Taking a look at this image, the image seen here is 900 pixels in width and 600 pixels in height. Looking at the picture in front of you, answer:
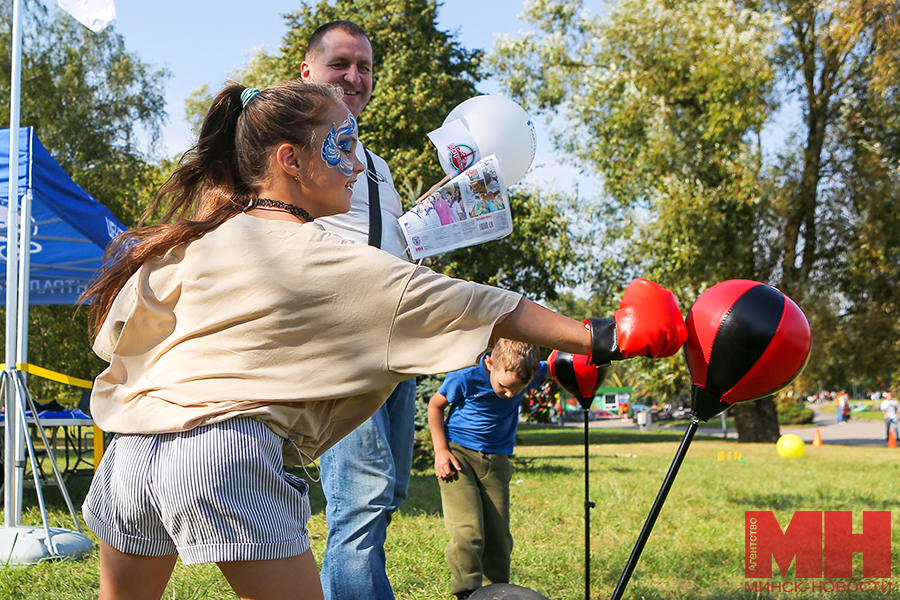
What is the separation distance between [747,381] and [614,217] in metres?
16.8

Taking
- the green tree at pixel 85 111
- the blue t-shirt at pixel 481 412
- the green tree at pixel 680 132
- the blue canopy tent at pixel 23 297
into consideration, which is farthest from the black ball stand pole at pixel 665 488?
the green tree at pixel 85 111

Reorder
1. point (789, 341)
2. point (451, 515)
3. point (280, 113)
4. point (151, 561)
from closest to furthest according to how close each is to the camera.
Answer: point (151, 561) → point (280, 113) → point (789, 341) → point (451, 515)

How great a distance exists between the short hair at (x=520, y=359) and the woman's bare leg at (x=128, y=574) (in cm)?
215

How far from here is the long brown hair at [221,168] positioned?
5.60 ft

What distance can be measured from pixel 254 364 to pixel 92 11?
4.78 m

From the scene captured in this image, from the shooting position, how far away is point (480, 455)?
12.8ft

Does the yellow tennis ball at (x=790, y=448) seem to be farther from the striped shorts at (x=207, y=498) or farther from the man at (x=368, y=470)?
the striped shorts at (x=207, y=498)

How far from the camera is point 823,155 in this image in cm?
1716

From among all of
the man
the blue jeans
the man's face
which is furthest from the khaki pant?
the man's face

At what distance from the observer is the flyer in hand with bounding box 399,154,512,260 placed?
8.23ft

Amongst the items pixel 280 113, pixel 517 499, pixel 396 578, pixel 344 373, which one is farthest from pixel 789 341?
pixel 517 499

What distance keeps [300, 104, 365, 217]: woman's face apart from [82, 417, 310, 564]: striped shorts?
548 millimetres

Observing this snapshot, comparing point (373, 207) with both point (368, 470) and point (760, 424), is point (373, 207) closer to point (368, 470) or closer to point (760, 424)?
point (368, 470)

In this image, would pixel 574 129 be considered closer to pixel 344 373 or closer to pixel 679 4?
pixel 679 4
